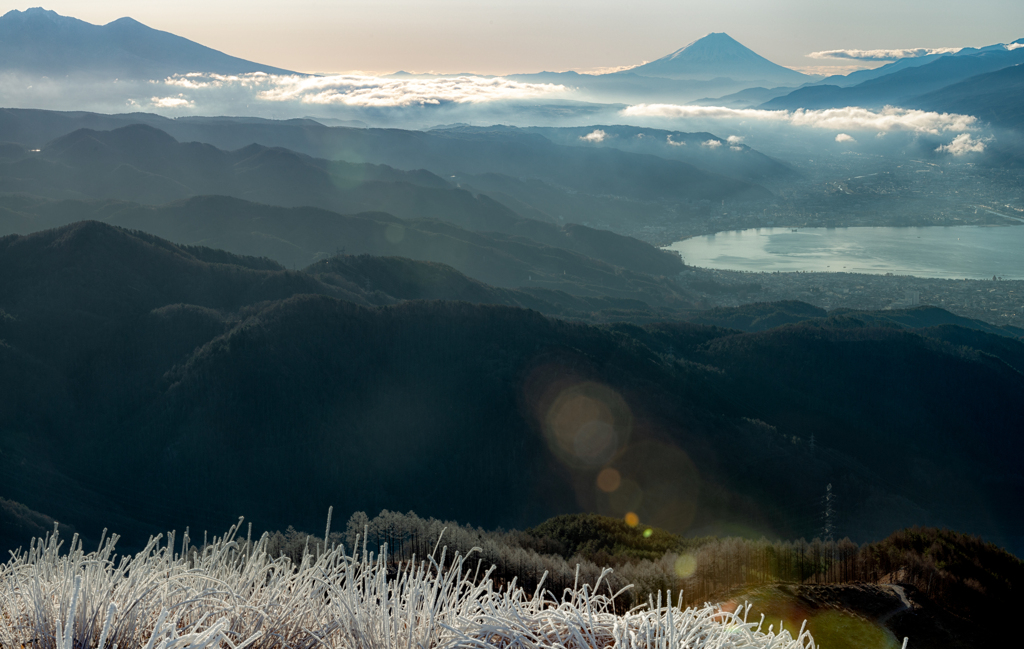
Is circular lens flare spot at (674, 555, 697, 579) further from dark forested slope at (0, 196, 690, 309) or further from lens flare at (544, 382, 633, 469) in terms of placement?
dark forested slope at (0, 196, 690, 309)

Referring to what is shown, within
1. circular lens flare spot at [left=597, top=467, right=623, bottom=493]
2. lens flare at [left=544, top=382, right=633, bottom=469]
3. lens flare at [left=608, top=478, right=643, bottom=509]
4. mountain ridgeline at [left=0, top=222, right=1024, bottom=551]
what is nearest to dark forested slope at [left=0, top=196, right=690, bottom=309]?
mountain ridgeline at [left=0, top=222, right=1024, bottom=551]

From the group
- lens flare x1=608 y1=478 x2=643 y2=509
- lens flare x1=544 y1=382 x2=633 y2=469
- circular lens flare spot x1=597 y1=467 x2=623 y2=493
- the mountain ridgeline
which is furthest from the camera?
lens flare x1=544 y1=382 x2=633 y2=469

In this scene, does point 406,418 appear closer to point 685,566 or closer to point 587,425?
point 587,425

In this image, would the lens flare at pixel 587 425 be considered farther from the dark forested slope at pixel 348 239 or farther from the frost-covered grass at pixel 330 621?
the dark forested slope at pixel 348 239

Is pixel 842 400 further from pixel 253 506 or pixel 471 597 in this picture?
pixel 471 597

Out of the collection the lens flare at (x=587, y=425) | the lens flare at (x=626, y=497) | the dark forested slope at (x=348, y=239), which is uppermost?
the dark forested slope at (x=348, y=239)

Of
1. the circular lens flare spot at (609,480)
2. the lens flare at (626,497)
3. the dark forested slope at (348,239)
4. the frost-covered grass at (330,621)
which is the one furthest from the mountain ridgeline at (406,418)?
the dark forested slope at (348,239)
